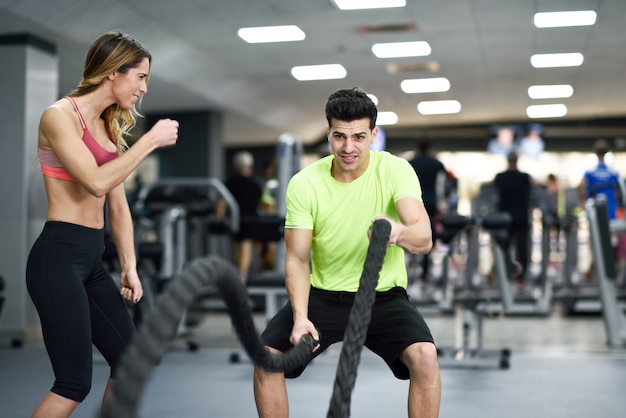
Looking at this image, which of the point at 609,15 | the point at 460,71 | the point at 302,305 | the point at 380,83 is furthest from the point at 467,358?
the point at 380,83

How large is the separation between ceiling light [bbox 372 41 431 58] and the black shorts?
7134 millimetres

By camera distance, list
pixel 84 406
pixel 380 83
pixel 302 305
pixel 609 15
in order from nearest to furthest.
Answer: pixel 302 305
pixel 84 406
pixel 609 15
pixel 380 83

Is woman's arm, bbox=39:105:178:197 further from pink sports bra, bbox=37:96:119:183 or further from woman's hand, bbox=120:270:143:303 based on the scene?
woman's hand, bbox=120:270:143:303

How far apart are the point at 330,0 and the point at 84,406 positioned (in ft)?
15.7

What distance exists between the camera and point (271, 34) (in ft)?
28.8

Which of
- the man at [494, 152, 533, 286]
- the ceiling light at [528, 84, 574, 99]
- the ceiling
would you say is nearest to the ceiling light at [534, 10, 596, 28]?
the ceiling

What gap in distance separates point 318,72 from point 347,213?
859cm

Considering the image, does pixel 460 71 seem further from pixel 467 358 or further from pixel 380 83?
pixel 467 358

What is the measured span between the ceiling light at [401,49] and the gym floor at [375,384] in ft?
13.5

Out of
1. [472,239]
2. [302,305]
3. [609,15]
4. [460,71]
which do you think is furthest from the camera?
[460,71]

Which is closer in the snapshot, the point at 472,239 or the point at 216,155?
the point at 472,239

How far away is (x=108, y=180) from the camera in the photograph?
198cm

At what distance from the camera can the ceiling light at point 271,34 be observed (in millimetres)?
8539

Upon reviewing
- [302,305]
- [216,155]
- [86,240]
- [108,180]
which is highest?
[216,155]
